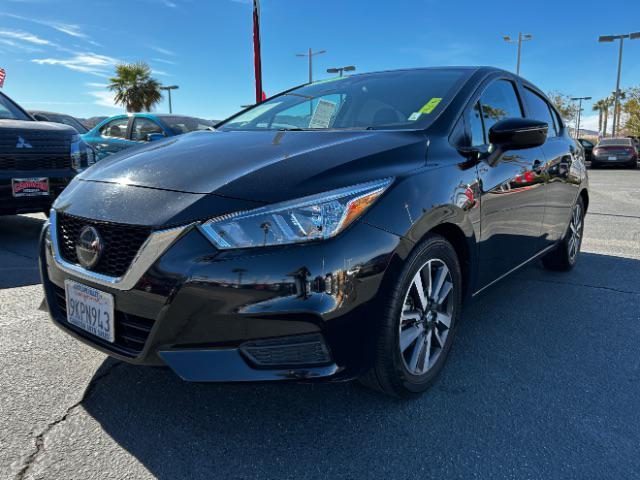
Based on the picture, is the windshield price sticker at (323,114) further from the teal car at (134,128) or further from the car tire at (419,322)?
the teal car at (134,128)

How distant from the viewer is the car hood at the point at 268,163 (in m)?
1.76

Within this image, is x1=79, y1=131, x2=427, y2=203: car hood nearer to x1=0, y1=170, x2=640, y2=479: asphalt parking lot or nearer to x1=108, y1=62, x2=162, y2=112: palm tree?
x1=0, y1=170, x2=640, y2=479: asphalt parking lot

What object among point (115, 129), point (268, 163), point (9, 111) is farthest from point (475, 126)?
point (115, 129)

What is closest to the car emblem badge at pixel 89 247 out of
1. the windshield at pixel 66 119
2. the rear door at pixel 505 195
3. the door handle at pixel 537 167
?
the rear door at pixel 505 195

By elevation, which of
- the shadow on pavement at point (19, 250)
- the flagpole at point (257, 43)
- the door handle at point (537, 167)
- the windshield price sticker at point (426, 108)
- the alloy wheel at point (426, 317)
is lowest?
the shadow on pavement at point (19, 250)

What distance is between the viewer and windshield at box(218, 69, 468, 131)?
2564mm

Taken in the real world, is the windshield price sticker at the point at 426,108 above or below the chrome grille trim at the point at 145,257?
above

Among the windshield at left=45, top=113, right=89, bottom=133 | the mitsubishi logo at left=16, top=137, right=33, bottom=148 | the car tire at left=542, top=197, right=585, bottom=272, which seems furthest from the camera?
the windshield at left=45, top=113, right=89, bottom=133

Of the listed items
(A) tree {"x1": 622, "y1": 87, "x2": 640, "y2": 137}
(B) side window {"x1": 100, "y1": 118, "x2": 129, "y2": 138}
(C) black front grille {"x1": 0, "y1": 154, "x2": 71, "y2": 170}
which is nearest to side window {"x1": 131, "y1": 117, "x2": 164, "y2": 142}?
(B) side window {"x1": 100, "y1": 118, "x2": 129, "y2": 138}

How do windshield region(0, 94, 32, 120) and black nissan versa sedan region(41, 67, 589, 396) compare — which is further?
windshield region(0, 94, 32, 120)

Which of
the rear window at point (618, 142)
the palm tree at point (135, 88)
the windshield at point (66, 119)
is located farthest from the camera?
the palm tree at point (135, 88)

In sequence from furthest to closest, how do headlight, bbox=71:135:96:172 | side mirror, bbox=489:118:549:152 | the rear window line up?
the rear window → headlight, bbox=71:135:96:172 → side mirror, bbox=489:118:549:152

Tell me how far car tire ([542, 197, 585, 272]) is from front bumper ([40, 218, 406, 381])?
2871mm

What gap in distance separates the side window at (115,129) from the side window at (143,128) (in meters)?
0.30
